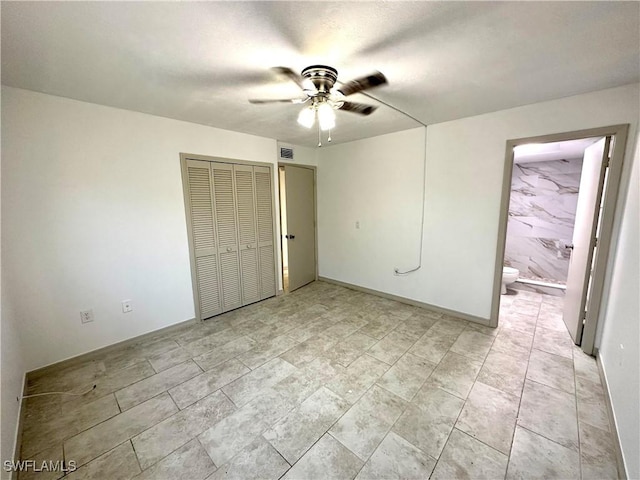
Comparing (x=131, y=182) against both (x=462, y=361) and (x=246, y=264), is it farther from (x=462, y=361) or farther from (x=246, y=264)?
(x=462, y=361)

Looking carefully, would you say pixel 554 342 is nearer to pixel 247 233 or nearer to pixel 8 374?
pixel 247 233

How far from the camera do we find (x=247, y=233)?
3.53 metres

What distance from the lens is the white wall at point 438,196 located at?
2385 millimetres

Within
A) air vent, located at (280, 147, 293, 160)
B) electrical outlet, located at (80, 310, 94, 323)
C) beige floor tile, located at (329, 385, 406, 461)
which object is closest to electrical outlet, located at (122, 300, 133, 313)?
electrical outlet, located at (80, 310, 94, 323)

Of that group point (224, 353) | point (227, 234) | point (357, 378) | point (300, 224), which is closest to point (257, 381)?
point (224, 353)

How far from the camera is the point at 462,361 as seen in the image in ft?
7.61

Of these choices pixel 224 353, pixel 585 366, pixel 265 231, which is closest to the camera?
pixel 585 366

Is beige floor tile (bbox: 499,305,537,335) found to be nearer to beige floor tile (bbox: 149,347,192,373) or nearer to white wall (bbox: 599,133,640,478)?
white wall (bbox: 599,133,640,478)

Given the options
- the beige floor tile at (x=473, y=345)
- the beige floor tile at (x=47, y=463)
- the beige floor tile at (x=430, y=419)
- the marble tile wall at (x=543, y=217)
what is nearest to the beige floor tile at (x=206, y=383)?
the beige floor tile at (x=47, y=463)

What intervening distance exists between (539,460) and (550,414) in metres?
0.46

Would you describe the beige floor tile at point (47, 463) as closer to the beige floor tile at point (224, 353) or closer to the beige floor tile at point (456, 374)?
the beige floor tile at point (224, 353)

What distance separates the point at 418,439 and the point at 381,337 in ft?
3.92

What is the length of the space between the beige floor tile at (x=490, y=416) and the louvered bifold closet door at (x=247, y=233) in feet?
9.16

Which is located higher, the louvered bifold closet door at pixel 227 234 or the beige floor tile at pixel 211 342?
the louvered bifold closet door at pixel 227 234
